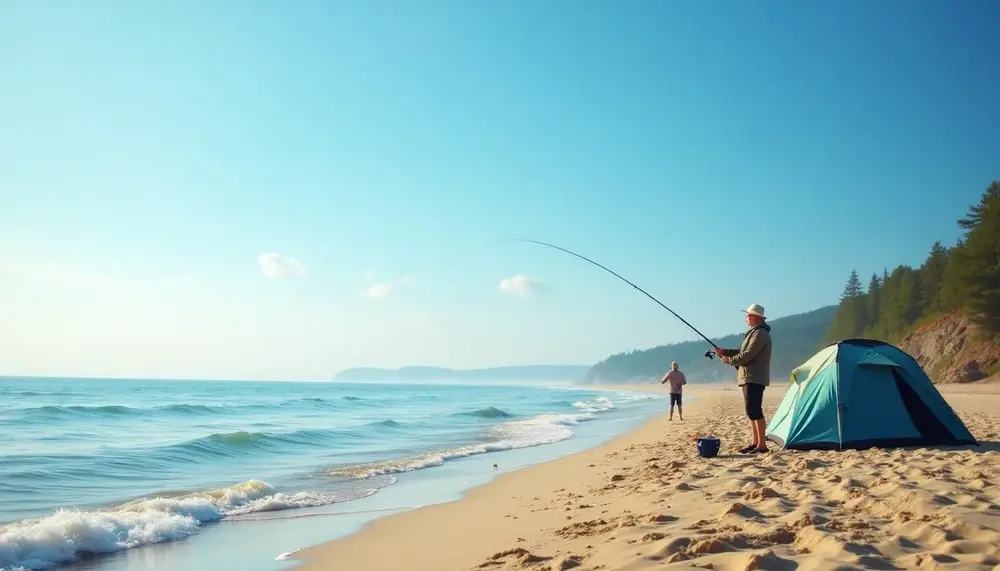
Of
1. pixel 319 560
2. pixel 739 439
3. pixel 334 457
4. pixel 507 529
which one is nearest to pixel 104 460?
pixel 334 457

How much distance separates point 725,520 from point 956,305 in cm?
4372

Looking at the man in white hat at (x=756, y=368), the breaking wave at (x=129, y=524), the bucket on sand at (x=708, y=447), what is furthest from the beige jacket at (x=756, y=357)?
the breaking wave at (x=129, y=524)

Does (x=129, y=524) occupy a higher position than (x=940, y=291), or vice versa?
(x=940, y=291)

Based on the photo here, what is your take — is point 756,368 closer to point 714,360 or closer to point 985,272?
point 985,272

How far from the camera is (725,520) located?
4.62 meters

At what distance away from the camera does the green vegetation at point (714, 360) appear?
356ft

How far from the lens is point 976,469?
20.3ft

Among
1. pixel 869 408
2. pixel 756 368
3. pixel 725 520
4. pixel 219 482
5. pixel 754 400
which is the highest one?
pixel 756 368

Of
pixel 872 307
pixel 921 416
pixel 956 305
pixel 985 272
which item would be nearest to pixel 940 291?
pixel 956 305

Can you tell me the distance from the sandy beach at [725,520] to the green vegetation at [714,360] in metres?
94.1

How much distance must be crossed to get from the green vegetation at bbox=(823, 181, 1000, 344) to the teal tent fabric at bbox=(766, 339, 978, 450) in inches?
1217

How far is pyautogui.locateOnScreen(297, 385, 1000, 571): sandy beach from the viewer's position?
150 inches

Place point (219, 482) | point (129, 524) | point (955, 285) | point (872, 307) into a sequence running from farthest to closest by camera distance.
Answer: point (872, 307), point (955, 285), point (219, 482), point (129, 524)

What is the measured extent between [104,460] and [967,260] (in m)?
39.5
